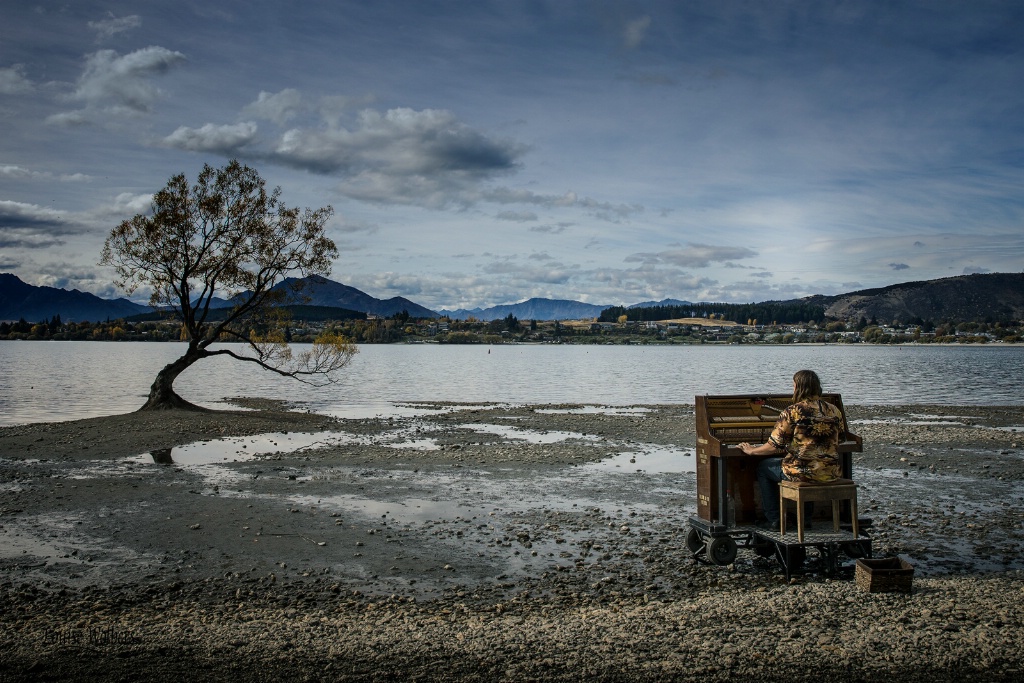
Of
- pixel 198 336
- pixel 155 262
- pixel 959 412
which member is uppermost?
pixel 155 262

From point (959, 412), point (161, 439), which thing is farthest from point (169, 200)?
point (959, 412)

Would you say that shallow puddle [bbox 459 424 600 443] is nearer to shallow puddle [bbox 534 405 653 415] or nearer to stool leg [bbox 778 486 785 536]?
shallow puddle [bbox 534 405 653 415]

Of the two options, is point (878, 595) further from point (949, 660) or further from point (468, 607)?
point (468, 607)

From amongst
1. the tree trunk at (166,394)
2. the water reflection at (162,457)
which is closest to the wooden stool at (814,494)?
the water reflection at (162,457)

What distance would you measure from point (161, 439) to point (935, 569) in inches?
947

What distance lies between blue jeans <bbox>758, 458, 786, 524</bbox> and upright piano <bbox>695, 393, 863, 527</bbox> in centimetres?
17

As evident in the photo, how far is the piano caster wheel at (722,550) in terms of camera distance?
35.0 ft

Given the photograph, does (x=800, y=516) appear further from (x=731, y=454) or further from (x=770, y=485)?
(x=731, y=454)

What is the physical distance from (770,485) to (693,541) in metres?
1.49

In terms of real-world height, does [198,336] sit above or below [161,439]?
above

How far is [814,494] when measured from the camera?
9.94m

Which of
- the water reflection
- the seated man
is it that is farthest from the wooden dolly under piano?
the water reflection

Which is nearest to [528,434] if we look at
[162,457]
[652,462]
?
[652,462]

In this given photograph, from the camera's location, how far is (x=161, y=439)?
26.0 meters
